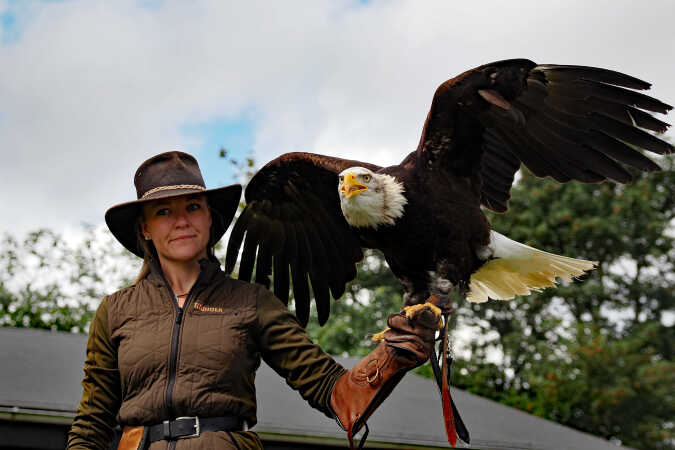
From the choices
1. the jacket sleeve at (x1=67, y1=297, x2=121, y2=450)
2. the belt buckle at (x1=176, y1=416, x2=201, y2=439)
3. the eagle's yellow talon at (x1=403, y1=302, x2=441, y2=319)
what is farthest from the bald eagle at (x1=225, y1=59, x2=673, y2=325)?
the belt buckle at (x1=176, y1=416, x2=201, y2=439)

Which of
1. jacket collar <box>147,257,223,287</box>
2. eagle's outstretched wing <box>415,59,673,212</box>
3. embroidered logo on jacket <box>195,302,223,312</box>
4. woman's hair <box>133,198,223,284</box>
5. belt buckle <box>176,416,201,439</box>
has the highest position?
eagle's outstretched wing <box>415,59,673,212</box>

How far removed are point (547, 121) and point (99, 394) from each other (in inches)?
75.3

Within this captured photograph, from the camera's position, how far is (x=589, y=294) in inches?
620

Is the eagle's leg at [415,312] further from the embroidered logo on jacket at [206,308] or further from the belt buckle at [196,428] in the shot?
the belt buckle at [196,428]

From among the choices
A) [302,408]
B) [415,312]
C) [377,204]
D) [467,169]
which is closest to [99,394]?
[415,312]

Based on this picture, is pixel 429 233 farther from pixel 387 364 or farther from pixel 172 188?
pixel 172 188

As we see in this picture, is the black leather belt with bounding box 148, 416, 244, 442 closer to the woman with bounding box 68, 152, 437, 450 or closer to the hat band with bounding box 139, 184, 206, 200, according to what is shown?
the woman with bounding box 68, 152, 437, 450

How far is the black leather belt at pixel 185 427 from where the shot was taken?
2100mm

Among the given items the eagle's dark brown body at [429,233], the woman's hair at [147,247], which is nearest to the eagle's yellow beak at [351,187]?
the eagle's dark brown body at [429,233]

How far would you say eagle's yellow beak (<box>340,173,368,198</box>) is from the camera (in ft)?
8.64

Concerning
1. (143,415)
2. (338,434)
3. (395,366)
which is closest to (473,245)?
(395,366)

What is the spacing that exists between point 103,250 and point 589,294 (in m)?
9.93

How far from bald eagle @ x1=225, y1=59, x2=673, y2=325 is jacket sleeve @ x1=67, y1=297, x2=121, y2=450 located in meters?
0.79

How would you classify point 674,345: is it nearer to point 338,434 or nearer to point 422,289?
point 338,434
